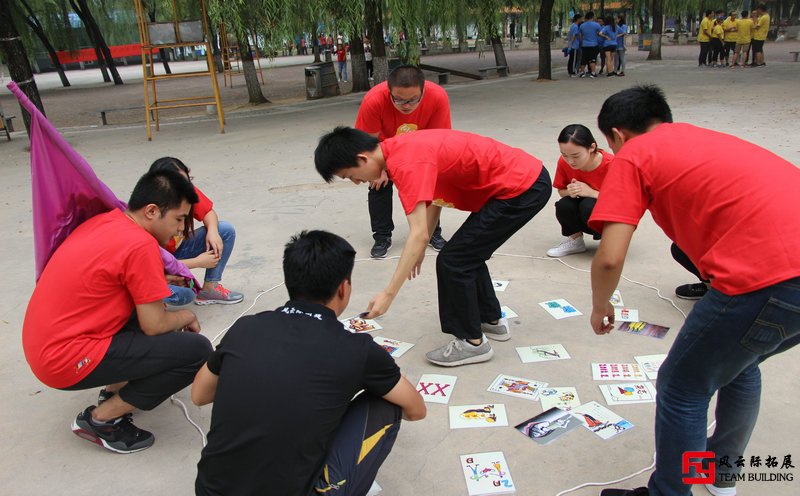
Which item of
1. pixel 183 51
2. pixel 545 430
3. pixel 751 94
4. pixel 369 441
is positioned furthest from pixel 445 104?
pixel 183 51

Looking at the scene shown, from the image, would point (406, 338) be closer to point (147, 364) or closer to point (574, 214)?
point (147, 364)

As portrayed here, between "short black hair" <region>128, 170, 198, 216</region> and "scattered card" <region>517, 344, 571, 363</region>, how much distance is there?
180 centimetres

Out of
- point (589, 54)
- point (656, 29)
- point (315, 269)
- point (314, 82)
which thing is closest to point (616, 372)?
point (315, 269)

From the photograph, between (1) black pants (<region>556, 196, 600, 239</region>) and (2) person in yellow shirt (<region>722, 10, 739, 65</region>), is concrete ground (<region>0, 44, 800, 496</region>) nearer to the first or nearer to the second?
(1) black pants (<region>556, 196, 600, 239</region>)

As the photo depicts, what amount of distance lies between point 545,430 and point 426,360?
783 mm

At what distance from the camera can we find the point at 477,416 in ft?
8.44

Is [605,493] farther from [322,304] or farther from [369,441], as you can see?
[322,304]

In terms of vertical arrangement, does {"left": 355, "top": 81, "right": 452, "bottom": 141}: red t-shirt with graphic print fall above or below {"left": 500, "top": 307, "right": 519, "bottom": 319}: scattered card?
above

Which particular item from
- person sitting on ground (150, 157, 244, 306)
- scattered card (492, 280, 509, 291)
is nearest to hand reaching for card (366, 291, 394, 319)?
person sitting on ground (150, 157, 244, 306)

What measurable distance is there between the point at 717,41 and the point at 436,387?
17319mm

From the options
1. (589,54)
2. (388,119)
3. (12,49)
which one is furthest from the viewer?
(589,54)

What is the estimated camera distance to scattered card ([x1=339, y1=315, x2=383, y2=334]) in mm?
3418

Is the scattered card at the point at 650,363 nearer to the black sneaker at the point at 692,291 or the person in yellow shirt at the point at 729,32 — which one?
the black sneaker at the point at 692,291

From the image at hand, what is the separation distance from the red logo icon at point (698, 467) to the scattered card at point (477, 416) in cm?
79
